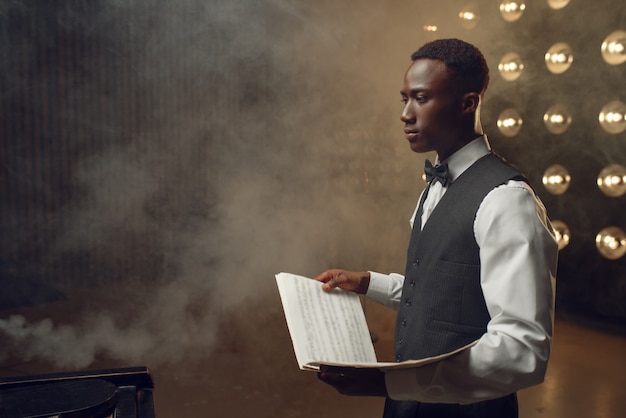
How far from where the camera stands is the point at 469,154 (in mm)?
1201

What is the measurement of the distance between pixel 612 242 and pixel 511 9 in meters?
1.68

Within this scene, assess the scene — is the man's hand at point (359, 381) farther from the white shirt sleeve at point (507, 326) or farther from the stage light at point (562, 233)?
the stage light at point (562, 233)

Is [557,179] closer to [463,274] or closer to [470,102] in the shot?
[470,102]

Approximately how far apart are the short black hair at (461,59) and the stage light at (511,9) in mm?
2844

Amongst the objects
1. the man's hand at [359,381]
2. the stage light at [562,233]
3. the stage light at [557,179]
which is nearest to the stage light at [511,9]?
the stage light at [557,179]

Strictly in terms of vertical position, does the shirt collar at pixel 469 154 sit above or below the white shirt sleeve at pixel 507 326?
above

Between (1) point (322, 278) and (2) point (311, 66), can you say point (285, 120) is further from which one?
(1) point (322, 278)

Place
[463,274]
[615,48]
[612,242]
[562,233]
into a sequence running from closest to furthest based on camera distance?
[463,274] → [615,48] → [612,242] → [562,233]

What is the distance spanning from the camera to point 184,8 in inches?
175

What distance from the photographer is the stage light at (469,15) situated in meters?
3.75

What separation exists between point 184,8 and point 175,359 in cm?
278

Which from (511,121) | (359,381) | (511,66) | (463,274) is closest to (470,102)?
(463,274)

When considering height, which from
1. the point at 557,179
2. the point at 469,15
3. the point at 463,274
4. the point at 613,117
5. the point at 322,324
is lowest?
the point at 322,324

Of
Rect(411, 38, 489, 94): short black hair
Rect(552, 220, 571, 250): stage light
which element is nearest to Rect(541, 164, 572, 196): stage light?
Rect(552, 220, 571, 250): stage light
